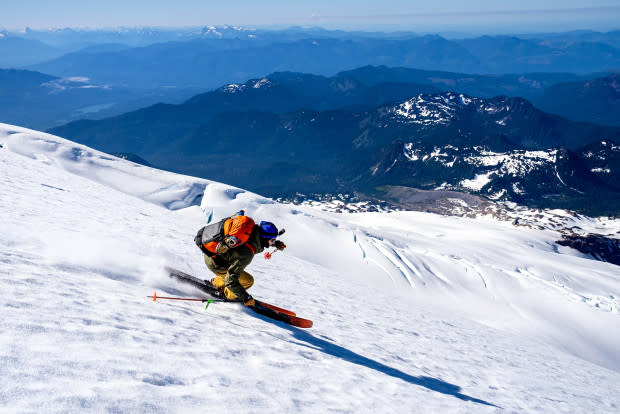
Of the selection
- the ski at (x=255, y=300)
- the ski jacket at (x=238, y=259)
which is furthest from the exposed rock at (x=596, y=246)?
the ski jacket at (x=238, y=259)

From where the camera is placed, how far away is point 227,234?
967cm

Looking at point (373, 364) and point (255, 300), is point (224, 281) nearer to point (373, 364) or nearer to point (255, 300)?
point (255, 300)

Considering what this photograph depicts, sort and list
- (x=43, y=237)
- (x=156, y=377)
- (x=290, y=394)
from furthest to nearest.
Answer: (x=43, y=237), (x=290, y=394), (x=156, y=377)

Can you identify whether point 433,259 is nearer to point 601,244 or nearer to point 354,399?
point 354,399

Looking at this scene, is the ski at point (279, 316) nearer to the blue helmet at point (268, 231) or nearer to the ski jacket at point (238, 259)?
the ski jacket at point (238, 259)

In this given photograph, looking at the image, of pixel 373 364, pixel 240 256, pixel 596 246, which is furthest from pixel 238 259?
pixel 596 246

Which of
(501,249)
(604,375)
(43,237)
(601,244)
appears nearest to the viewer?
(43,237)

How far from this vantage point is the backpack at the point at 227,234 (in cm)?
945

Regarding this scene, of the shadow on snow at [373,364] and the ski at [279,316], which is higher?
the ski at [279,316]

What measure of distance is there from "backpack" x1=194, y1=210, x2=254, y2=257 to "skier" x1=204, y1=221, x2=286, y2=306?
0.12 meters

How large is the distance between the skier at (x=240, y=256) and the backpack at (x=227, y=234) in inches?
4.8

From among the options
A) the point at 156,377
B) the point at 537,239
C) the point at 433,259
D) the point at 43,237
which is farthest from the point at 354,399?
the point at 537,239

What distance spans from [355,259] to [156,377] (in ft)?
104

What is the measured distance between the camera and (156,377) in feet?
20.4
